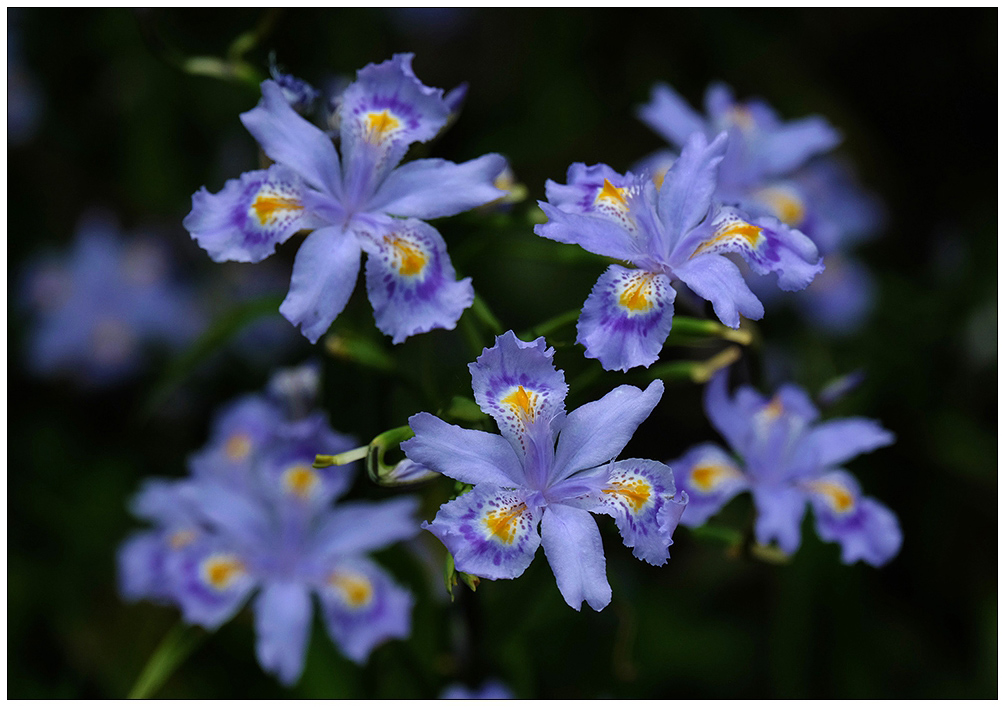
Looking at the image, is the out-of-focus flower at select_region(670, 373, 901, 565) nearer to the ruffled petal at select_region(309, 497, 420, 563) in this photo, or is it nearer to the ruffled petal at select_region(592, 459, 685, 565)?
the ruffled petal at select_region(592, 459, 685, 565)

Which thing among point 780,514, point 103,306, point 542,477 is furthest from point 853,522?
point 103,306

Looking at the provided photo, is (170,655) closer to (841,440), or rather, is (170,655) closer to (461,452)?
(461,452)

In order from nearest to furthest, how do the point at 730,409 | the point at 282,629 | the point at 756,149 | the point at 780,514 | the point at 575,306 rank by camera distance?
the point at 780,514 → the point at 730,409 → the point at 282,629 → the point at 756,149 → the point at 575,306

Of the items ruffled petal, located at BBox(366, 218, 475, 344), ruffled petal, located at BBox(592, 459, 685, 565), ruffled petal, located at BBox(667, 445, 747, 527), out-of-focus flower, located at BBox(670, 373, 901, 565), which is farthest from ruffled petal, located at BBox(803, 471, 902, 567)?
ruffled petal, located at BBox(366, 218, 475, 344)

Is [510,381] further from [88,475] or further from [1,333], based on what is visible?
[88,475]

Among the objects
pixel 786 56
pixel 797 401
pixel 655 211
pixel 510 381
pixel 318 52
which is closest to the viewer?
pixel 510 381

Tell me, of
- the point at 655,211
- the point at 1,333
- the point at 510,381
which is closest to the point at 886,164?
the point at 655,211
